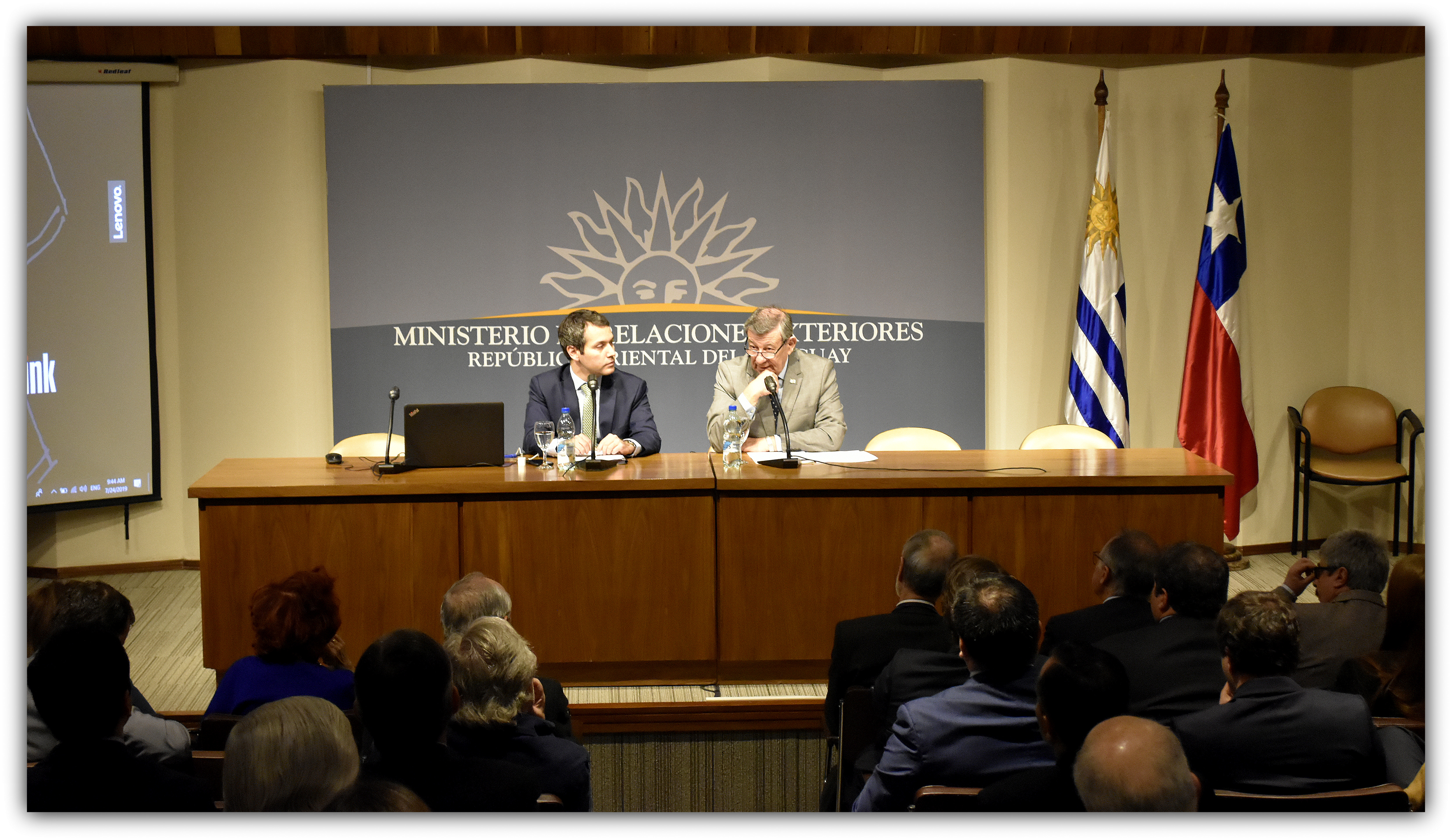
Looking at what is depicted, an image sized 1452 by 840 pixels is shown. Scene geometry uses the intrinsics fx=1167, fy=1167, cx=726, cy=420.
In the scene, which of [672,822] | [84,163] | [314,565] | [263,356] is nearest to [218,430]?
[263,356]

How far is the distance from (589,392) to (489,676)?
2650mm

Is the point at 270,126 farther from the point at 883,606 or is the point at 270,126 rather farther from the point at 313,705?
the point at 313,705

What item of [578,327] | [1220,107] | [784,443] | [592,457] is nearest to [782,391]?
[784,443]

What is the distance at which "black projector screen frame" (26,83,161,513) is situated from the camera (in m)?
6.05

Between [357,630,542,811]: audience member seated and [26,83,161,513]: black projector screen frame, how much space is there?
4.68 metres

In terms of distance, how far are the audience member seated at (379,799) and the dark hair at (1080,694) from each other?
45.5 inches

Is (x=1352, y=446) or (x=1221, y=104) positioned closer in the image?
(x=1221, y=104)

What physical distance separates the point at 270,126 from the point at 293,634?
166 inches

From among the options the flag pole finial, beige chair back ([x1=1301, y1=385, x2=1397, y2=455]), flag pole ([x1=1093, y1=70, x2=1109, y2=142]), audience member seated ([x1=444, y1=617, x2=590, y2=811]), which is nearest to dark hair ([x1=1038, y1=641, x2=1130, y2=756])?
audience member seated ([x1=444, y1=617, x2=590, y2=811])

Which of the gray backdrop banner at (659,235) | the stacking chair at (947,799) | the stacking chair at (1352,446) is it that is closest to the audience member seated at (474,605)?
the stacking chair at (947,799)

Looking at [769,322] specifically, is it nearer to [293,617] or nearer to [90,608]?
[293,617]

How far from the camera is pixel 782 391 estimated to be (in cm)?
514

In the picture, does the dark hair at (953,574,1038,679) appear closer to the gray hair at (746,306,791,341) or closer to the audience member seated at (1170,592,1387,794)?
the audience member seated at (1170,592,1387,794)

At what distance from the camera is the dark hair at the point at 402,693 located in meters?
2.16
